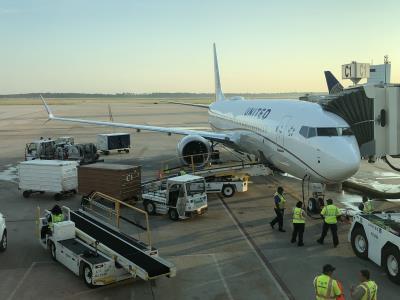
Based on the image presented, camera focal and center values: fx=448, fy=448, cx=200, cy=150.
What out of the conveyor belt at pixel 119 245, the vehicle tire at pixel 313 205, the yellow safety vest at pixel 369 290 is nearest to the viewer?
the yellow safety vest at pixel 369 290

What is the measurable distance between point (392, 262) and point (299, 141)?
22.1ft

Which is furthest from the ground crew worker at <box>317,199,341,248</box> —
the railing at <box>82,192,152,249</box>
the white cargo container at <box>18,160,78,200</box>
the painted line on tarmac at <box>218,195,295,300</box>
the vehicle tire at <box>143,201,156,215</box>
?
the white cargo container at <box>18,160,78,200</box>

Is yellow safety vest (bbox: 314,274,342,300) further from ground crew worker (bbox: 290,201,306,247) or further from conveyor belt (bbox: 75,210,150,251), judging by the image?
ground crew worker (bbox: 290,201,306,247)

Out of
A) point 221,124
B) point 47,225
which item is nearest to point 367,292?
point 47,225

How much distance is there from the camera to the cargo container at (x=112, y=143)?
36838 mm

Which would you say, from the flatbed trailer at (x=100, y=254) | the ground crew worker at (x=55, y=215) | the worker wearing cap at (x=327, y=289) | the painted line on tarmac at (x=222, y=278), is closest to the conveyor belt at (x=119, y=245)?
the flatbed trailer at (x=100, y=254)

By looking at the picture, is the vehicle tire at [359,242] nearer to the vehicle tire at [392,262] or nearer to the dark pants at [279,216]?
the vehicle tire at [392,262]

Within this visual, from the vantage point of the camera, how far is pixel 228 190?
68.5ft

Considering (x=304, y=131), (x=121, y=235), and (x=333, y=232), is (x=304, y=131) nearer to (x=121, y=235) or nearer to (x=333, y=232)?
(x=333, y=232)

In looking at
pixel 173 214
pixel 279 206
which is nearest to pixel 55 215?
pixel 173 214

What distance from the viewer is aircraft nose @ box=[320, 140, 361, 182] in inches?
600

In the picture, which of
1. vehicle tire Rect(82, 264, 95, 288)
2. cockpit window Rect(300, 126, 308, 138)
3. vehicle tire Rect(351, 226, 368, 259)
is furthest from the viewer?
cockpit window Rect(300, 126, 308, 138)

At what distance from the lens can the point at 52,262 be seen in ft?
42.5

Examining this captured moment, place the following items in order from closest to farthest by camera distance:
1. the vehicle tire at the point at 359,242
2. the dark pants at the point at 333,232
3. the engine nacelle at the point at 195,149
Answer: the vehicle tire at the point at 359,242 → the dark pants at the point at 333,232 → the engine nacelle at the point at 195,149
